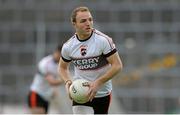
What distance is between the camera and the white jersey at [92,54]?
8.39 meters

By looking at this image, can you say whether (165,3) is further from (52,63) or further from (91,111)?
(91,111)

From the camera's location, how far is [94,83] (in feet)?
27.3

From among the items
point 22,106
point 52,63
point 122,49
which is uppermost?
point 52,63

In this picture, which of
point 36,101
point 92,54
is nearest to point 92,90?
point 92,54

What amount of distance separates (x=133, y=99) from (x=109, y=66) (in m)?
20.8

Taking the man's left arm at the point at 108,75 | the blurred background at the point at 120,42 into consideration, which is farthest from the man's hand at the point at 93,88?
the blurred background at the point at 120,42

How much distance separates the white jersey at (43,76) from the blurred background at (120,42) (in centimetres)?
1496

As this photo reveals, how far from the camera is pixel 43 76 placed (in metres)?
13.5

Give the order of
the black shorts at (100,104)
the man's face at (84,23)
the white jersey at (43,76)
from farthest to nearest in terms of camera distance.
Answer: the white jersey at (43,76) < the black shorts at (100,104) < the man's face at (84,23)

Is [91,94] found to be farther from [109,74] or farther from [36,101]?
[36,101]

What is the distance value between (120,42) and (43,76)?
645 inches

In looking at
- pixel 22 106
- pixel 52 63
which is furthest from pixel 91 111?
pixel 22 106

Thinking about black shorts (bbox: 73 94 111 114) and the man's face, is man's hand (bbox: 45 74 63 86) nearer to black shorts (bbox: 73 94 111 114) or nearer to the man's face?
black shorts (bbox: 73 94 111 114)

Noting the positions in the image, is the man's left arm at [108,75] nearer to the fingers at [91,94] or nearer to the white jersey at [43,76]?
the fingers at [91,94]
